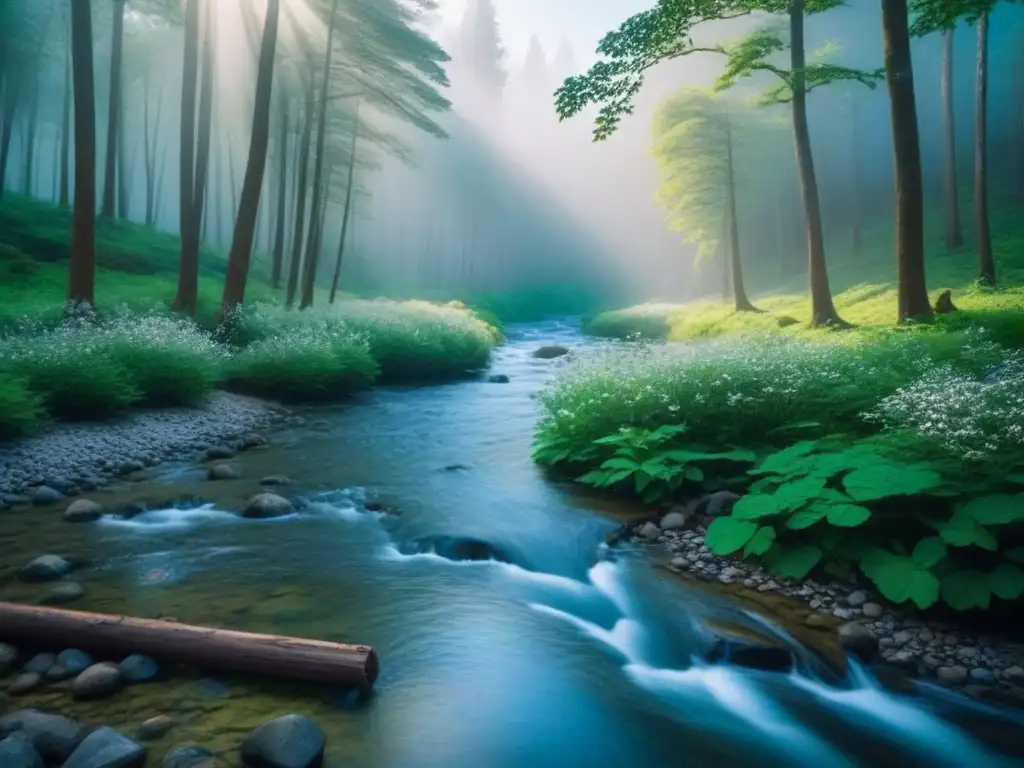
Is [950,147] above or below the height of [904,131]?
above

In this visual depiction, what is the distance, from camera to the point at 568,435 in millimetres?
10008

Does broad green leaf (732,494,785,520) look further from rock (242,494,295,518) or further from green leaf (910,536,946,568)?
rock (242,494,295,518)

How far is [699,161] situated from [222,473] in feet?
89.6

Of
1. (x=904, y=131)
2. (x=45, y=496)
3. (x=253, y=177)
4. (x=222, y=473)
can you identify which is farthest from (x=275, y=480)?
(x=904, y=131)

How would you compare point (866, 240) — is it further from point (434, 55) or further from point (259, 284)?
point (259, 284)

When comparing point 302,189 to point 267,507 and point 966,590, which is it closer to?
point 267,507

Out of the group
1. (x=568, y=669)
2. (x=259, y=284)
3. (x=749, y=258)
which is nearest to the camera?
(x=568, y=669)

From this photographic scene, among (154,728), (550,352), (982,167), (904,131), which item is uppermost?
(982,167)

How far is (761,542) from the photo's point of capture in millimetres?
6145

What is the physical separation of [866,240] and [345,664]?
45.5 m

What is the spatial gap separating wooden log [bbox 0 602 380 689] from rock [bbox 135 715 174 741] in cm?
52

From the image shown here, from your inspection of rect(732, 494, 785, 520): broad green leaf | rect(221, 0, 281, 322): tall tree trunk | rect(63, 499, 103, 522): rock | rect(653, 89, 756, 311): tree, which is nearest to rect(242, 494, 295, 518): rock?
rect(63, 499, 103, 522): rock

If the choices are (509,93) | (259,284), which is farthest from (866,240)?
(509,93)

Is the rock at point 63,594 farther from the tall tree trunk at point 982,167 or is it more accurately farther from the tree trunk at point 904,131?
the tall tree trunk at point 982,167
